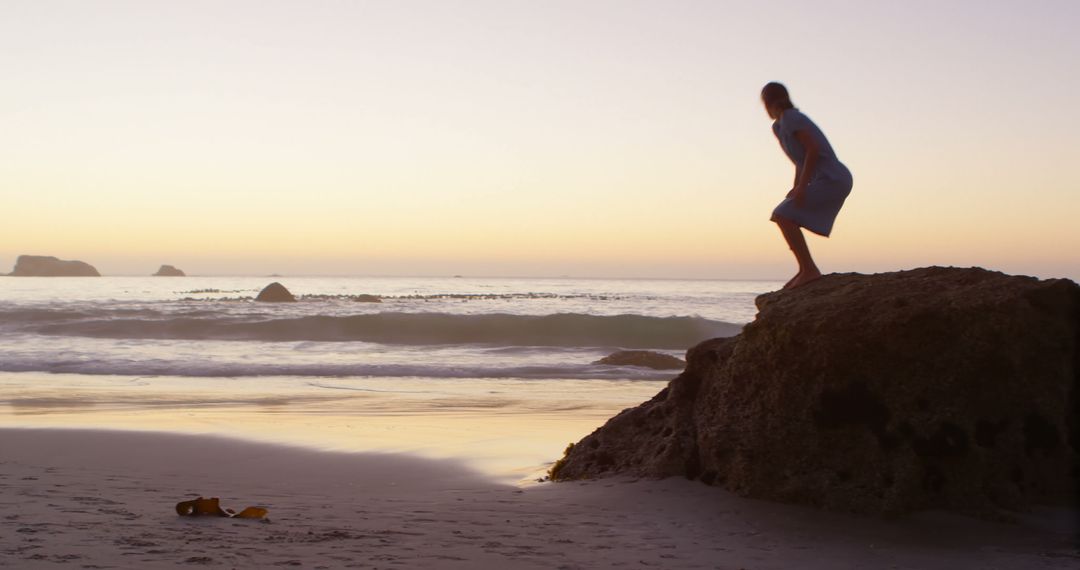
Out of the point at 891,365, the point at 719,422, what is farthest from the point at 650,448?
the point at 891,365

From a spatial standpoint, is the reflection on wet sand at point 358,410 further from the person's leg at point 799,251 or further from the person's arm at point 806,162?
the person's arm at point 806,162

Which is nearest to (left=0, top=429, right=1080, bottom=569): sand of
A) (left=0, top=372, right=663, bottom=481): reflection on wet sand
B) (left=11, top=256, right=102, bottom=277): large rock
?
(left=0, top=372, right=663, bottom=481): reflection on wet sand

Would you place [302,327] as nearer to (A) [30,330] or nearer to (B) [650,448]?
(A) [30,330]

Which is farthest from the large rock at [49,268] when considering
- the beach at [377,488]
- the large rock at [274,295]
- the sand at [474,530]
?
the sand at [474,530]

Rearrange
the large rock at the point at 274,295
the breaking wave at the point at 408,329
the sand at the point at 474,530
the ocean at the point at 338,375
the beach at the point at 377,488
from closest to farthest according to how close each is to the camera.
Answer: the sand at the point at 474,530
the beach at the point at 377,488
the ocean at the point at 338,375
the breaking wave at the point at 408,329
the large rock at the point at 274,295

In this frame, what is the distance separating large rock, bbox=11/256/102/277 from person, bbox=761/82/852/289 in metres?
119

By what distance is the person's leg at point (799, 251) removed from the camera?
19.6ft

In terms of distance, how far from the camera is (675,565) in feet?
12.8

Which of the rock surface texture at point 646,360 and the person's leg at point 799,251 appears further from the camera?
the rock surface texture at point 646,360

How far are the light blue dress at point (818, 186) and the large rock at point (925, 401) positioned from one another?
1061 millimetres

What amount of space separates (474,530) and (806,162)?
3133 millimetres

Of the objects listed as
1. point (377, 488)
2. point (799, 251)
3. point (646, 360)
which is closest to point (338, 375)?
point (646, 360)

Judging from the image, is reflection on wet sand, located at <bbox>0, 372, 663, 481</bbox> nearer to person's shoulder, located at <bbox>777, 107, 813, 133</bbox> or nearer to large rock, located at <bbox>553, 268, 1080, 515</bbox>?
large rock, located at <bbox>553, 268, 1080, 515</bbox>

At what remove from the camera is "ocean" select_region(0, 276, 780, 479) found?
906 centimetres
